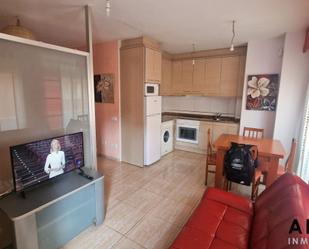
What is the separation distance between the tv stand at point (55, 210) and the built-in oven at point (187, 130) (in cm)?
306

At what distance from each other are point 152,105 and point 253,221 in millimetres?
2695

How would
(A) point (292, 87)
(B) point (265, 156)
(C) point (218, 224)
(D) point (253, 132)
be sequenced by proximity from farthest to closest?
(D) point (253, 132)
(A) point (292, 87)
(B) point (265, 156)
(C) point (218, 224)

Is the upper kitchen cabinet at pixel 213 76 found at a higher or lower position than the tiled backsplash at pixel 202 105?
higher

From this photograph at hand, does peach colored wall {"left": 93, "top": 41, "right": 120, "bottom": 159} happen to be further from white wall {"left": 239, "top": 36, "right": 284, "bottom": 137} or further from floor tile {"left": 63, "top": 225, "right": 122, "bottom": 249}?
white wall {"left": 239, "top": 36, "right": 284, "bottom": 137}

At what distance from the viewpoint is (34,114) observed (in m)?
1.86

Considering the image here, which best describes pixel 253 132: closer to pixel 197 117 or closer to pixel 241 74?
pixel 241 74

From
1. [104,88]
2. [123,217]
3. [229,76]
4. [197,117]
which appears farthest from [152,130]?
[229,76]

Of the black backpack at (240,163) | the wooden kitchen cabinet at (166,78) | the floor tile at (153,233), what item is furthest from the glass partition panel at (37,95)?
the wooden kitchen cabinet at (166,78)

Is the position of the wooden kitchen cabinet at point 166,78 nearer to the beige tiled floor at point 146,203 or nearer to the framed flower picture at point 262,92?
the beige tiled floor at point 146,203

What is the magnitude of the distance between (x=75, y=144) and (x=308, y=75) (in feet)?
12.4

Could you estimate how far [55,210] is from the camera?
68.7 inches

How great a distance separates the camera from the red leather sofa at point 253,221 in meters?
1.12

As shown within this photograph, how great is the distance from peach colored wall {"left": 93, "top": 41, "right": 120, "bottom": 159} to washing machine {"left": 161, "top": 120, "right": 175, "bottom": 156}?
3.52 ft

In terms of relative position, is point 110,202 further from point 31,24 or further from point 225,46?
point 225,46
